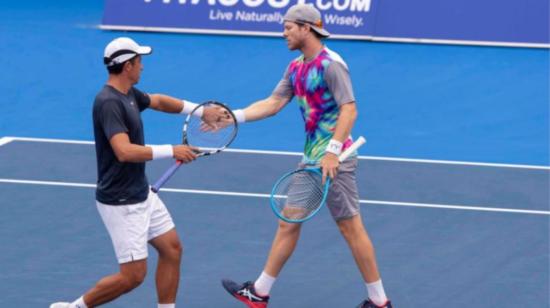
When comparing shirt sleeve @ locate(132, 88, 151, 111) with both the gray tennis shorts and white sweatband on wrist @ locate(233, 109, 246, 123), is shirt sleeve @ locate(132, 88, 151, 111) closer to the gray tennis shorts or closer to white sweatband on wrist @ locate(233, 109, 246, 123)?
white sweatband on wrist @ locate(233, 109, 246, 123)

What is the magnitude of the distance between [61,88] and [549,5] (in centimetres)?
669

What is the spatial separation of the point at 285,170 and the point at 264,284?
3.89 meters

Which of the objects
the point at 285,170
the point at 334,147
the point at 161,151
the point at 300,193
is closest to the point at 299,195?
the point at 300,193

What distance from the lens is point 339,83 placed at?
884 centimetres

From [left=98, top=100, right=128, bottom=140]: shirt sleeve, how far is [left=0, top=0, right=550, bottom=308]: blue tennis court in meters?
1.75

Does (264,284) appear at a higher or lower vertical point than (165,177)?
lower

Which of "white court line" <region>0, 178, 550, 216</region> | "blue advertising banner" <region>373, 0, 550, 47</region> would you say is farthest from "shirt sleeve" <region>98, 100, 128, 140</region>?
"blue advertising banner" <region>373, 0, 550, 47</region>

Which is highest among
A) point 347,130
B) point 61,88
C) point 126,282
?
point 347,130

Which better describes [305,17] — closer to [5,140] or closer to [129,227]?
[129,227]

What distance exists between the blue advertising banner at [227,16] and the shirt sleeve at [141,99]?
9.28m

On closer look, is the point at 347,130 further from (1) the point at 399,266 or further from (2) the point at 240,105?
(2) the point at 240,105

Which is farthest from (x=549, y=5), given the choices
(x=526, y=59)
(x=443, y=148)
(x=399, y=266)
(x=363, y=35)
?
(x=399, y=266)

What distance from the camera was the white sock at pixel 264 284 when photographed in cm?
934

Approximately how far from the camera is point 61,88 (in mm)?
16312
